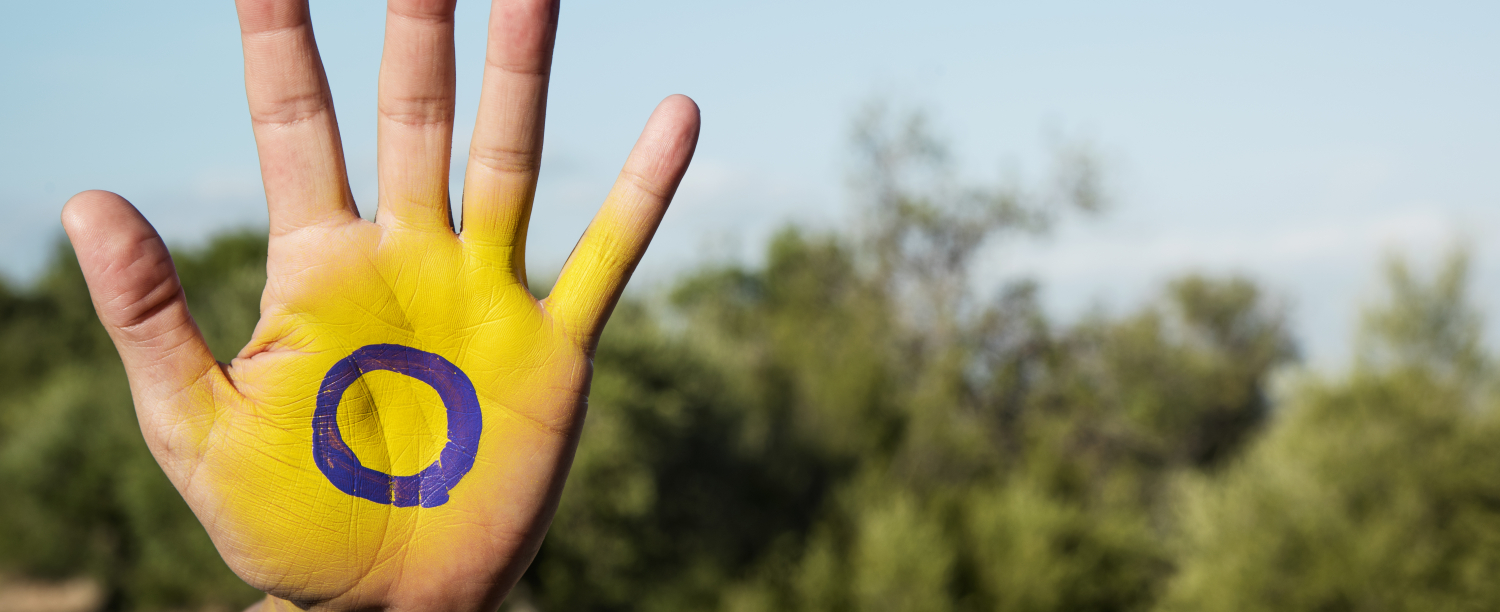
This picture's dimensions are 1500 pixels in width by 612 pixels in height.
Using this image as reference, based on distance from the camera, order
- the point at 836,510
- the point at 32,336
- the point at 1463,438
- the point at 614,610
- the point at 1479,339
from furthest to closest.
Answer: the point at 32,336
the point at 1479,339
the point at 836,510
the point at 1463,438
the point at 614,610

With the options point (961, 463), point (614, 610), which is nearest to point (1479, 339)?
point (961, 463)

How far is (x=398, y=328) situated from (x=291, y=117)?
1.55 feet

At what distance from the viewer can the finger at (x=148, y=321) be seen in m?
1.67

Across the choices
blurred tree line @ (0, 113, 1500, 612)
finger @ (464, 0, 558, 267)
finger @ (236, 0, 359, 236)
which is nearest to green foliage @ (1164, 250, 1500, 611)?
blurred tree line @ (0, 113, 1500, 612)

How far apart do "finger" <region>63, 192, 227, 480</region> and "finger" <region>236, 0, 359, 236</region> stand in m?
0.24

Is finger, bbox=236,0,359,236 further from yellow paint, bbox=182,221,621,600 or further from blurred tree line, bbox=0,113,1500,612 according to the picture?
blurred tree line, bbox=0,113,1500,612

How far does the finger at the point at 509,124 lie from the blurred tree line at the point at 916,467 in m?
15.3

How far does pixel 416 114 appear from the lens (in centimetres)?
193

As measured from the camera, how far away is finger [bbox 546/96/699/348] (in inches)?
78.6

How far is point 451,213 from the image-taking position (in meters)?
2.06

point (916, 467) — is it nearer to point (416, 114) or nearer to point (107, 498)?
point (107, 498)

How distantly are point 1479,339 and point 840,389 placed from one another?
51.8ft

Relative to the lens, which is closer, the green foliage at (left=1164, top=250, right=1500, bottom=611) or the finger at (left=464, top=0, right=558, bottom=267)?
the finger at (left=464, top=0, right=558, bottom=267)

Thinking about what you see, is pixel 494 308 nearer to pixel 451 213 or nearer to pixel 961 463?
pixel 451 213
